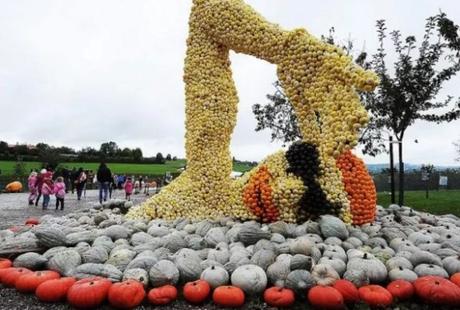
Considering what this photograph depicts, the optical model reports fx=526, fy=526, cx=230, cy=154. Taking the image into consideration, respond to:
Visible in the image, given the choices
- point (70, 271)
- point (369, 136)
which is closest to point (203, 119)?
point (70, 271)

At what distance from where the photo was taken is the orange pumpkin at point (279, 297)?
5426 mm

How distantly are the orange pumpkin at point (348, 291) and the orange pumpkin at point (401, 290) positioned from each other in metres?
0.44

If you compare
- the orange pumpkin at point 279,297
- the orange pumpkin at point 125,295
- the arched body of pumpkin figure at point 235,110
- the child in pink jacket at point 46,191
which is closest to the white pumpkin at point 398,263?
the orange pumpkin at point 279,297

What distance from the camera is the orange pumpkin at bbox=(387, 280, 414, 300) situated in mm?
5621

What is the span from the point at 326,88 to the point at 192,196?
3.15 metres

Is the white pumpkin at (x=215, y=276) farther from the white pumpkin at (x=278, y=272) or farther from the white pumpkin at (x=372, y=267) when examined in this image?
the white pumpkin at (x=372, y=267)

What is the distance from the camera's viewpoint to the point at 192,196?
9.84 metres

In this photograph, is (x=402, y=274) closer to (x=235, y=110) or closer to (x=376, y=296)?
(x=376, y=296)

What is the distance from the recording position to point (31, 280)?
5.95 m

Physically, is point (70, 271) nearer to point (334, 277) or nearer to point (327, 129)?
point (334, 277)

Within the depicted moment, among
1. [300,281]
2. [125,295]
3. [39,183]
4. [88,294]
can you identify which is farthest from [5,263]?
[39,183]

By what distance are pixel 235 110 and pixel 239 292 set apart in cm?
528

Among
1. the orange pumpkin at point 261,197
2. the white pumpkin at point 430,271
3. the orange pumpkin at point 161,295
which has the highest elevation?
→ the orange pumpkin at point 261,197

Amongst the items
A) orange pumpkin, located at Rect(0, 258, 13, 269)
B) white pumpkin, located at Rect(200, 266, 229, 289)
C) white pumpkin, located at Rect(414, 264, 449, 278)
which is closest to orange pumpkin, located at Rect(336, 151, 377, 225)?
white pumpkin, located at Rect(414, 264, 449, 278)
